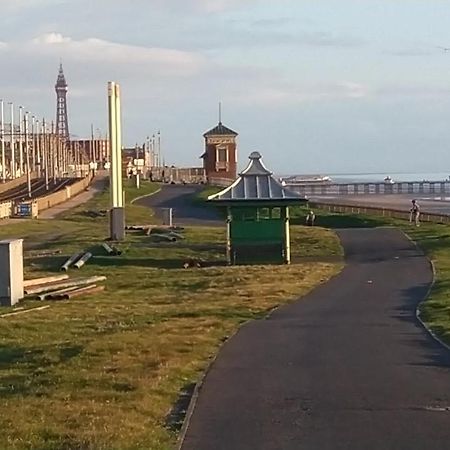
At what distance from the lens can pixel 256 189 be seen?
37406mm

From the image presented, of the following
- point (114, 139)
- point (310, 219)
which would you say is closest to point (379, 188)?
point (310, 219)

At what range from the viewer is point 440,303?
74.5 feet

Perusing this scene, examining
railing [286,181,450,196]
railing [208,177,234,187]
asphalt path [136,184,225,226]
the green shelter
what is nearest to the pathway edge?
the green shelter

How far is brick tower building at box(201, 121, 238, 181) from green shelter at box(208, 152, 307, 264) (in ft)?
215

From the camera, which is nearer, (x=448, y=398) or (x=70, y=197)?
(x=448, y=398)

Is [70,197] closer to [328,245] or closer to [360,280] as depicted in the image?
[328,245]

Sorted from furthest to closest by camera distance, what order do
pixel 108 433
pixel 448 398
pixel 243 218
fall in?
pixel 243 218 → pixel 448 398 → pixel 108 433

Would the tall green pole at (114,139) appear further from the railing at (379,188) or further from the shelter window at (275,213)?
the railing at (379,188)

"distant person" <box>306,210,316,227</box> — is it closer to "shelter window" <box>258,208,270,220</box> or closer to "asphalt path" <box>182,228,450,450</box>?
"shelter window" <box>258,208,270,220</box>

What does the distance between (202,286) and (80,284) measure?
3287 millimetres

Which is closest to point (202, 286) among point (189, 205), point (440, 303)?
point (440, 303)

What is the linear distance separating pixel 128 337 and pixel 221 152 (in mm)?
89395

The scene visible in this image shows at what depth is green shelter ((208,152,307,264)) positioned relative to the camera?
120 feet

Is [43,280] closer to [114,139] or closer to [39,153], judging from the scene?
[114,139]
